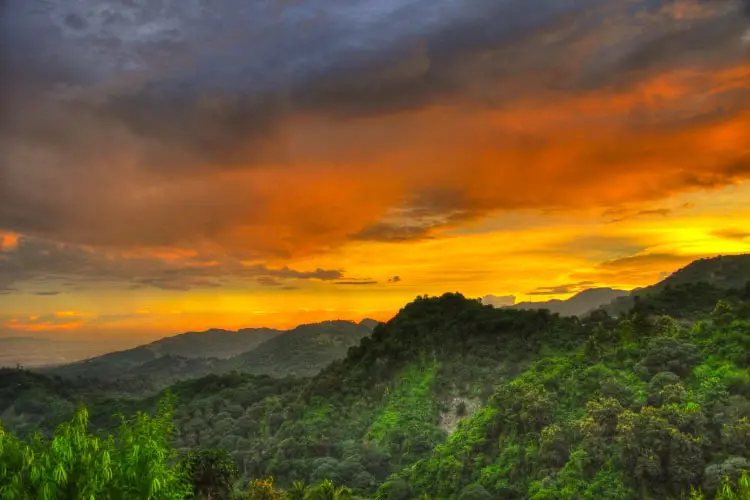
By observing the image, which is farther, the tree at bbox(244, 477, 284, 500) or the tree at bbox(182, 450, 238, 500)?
the tree at bbox(244, 477, 284, 500)

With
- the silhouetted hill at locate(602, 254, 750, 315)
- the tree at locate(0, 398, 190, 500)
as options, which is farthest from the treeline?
the silhouetted hill at locate(602, 254, 750, 315)

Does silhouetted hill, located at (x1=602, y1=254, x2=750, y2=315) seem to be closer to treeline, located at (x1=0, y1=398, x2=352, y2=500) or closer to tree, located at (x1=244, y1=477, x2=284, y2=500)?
tree, located at (x1=244, y1=477, x2=284, y2=500)

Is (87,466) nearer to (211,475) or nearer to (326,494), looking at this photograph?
(211,475)

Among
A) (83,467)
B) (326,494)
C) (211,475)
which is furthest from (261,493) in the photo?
(83,467)

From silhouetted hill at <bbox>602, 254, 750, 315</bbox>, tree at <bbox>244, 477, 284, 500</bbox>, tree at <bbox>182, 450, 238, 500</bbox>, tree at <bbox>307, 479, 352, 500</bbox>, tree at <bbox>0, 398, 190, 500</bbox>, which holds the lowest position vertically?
tree at <bbox>307, 479, 352, 500</bbox>

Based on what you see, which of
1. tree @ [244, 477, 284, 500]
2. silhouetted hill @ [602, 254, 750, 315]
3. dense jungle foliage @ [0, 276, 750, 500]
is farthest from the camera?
silhouetted hill @ [602, 254, 750, 315]

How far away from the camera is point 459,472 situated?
57.1 m

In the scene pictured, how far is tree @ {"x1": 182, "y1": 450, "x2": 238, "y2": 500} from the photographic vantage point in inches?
1489

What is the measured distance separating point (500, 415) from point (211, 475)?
3316 cm

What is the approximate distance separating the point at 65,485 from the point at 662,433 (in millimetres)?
40030

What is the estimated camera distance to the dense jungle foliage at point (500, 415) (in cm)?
4125

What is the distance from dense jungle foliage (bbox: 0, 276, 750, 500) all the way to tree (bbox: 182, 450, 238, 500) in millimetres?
106

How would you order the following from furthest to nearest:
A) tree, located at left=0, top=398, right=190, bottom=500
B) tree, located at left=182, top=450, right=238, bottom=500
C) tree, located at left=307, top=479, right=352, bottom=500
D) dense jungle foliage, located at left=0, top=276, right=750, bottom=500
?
1. tree, located at left=307, top=479, right=352, bottom=500
2. dense jungle foliage, located at left=0, top=276, right=750, bottom=500
3. tree, located at left=182, top=450, right=238, bottom=500
4. tree, located at left=0, top=398, right=190, bottom=500

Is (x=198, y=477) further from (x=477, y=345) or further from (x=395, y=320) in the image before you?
(x=395, y=320)
